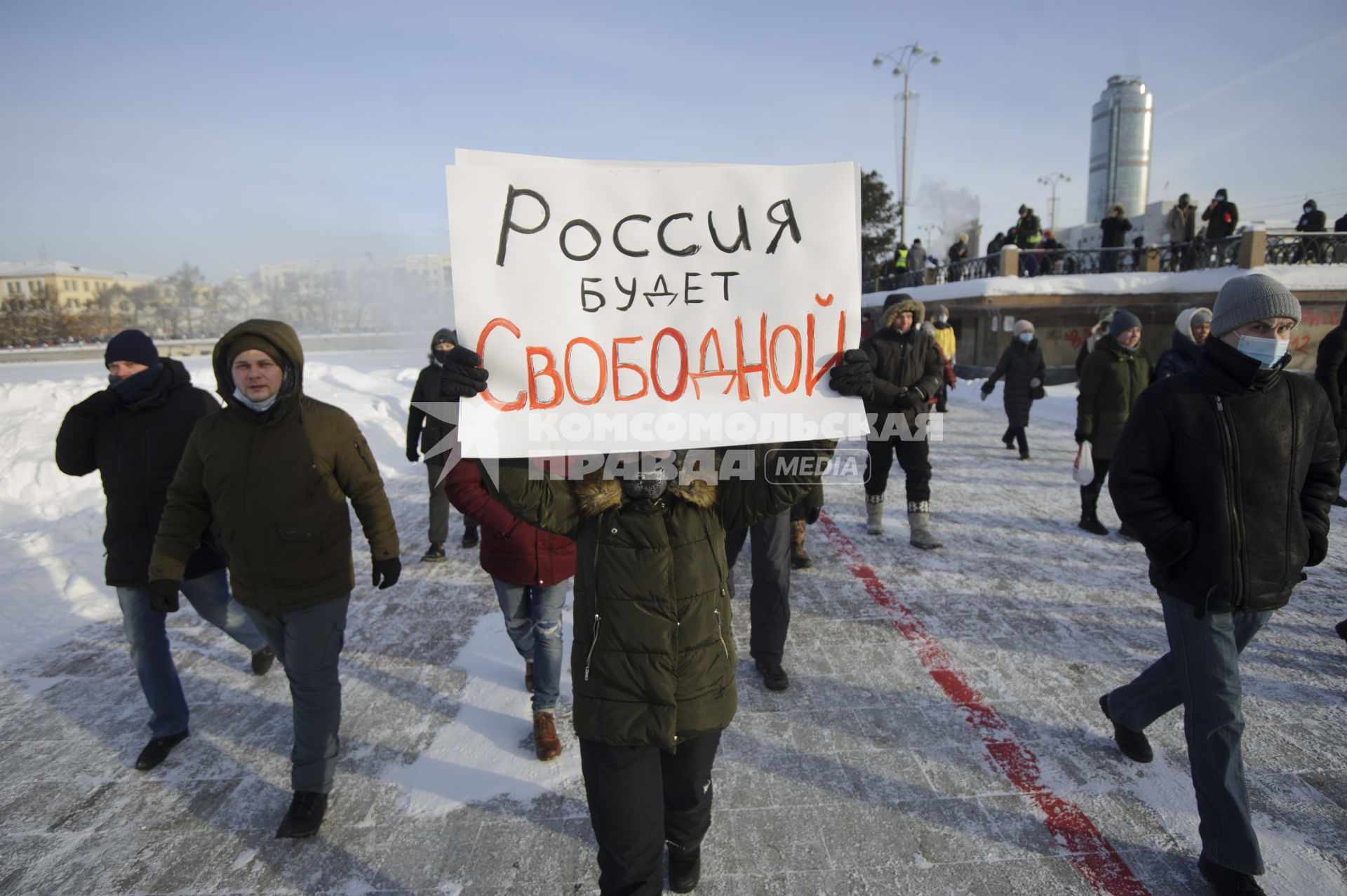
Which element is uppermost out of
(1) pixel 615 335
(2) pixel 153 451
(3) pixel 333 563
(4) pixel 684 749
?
(1) pixel 615 335

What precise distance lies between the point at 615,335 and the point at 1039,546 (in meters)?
5.16

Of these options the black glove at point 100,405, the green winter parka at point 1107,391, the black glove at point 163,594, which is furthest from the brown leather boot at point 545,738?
the green winter parka at point 1107,391

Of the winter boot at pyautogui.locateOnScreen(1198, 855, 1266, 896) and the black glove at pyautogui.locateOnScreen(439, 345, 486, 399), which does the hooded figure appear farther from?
the winter boot at pyautogui.locateOnScreen(1198, 855, 1266, 896)

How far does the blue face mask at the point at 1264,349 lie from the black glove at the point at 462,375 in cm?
257

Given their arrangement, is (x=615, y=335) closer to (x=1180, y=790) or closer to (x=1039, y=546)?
(x=1180, y=790)

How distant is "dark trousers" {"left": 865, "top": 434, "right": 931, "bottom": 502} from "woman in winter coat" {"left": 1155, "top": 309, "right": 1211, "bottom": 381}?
5.73 ft

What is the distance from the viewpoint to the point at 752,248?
2156 mm

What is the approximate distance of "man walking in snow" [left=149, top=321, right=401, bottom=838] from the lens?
2680mm

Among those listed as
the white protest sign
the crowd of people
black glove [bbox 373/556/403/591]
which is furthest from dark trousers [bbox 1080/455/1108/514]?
black glove [bbox 373/556/403/591]

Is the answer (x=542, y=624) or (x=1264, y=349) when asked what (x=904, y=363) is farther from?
(x=542, y=624)

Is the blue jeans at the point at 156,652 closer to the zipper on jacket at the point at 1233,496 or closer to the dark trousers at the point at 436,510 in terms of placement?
the dark trousers at the point at 436,510

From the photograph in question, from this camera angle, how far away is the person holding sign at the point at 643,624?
2066 millimetres

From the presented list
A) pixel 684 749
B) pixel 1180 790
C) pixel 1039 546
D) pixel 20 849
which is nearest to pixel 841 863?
pixel 684 749

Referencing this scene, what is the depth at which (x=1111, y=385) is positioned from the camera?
5.92 metres
